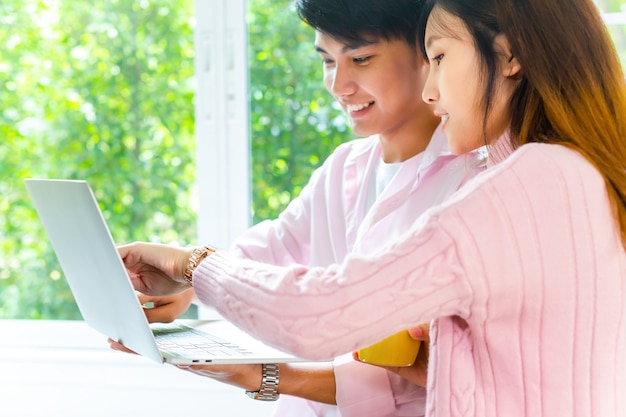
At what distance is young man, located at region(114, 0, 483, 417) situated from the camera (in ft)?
4.61

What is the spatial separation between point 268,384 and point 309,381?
3.5 inches

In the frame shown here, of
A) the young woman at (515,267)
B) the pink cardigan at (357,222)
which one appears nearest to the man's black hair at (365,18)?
the pink cardigan at (357,222)

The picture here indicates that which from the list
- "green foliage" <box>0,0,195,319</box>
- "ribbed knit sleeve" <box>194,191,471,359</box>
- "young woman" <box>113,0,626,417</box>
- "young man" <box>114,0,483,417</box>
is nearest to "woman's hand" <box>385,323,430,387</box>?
"young man" <box>114,0,483,417</box>

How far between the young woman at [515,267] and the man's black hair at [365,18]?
44cm

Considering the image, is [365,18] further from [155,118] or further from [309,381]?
[155,118]

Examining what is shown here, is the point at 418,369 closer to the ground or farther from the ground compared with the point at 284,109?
closer to the ground

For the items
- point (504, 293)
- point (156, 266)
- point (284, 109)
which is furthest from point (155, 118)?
point (504, 293)

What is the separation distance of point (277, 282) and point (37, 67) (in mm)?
1912

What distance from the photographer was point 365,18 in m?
1.47

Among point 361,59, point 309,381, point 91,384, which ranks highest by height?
point 361,59

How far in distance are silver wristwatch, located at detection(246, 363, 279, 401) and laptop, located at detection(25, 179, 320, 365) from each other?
0.07 metres

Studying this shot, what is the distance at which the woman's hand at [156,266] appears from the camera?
4.25 ft

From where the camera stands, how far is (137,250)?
4.49 feet

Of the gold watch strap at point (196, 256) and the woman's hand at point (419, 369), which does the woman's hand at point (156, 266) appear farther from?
the woman's hand at point (419, 369)
